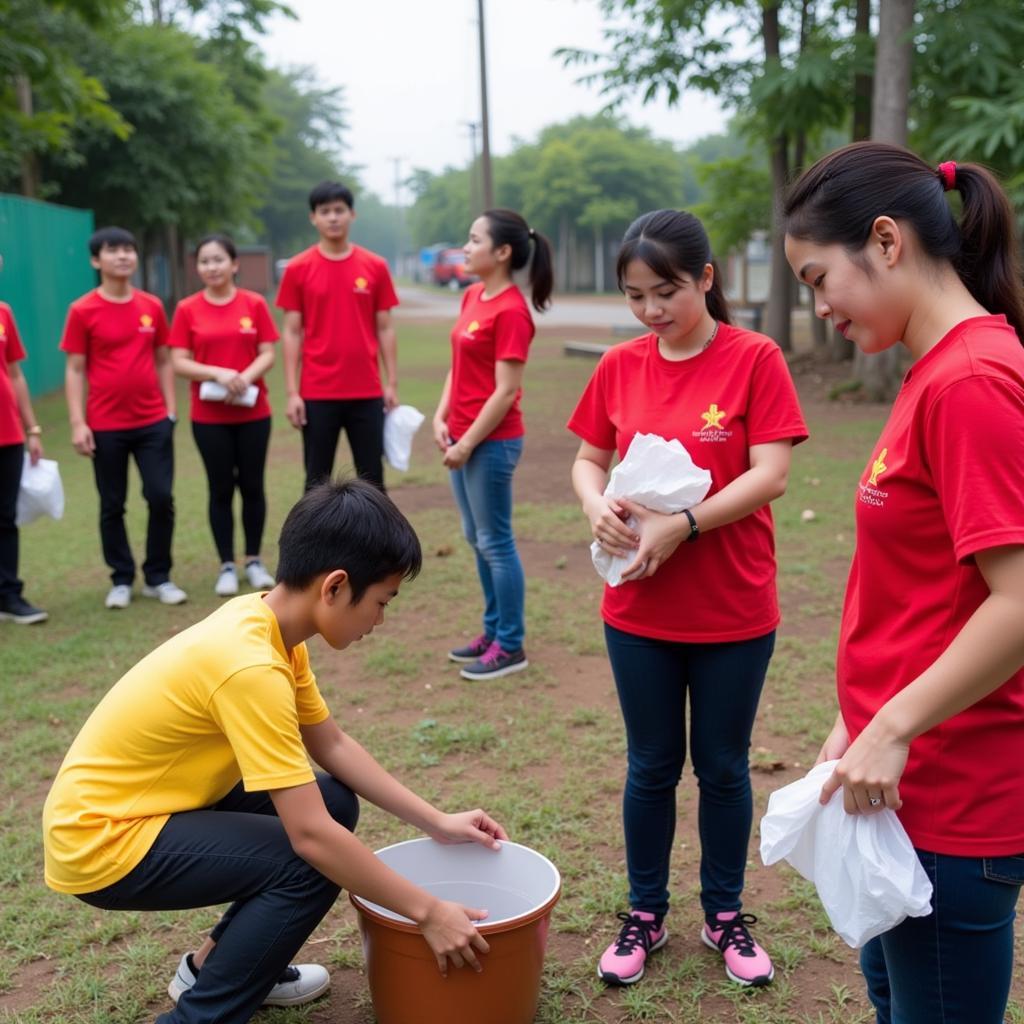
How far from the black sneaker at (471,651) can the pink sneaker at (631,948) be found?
230cm

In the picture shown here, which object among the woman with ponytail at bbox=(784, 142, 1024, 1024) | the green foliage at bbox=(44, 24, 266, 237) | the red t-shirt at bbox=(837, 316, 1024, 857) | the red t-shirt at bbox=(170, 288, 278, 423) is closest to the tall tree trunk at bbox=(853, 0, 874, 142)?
the red t-shirt at bbox=(170, 288, 278, 423)

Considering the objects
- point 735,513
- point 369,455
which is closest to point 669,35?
point 369,455

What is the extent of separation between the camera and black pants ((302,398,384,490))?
6062 mm

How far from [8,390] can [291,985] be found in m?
3.95

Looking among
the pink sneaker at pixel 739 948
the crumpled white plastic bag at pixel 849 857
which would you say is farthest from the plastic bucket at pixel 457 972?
the crumpled white plastic bag at pixel 849 857

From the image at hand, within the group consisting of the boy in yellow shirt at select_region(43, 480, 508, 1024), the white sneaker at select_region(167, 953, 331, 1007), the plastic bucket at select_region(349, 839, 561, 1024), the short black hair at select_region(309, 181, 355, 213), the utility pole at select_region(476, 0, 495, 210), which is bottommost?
the white sneaker at select_region(167, 953, 331, 1007)

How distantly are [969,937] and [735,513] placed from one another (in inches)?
46.0

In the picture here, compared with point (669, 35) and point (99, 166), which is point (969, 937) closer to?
point (669, 35)

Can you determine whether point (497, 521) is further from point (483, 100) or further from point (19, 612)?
point (483, 100)

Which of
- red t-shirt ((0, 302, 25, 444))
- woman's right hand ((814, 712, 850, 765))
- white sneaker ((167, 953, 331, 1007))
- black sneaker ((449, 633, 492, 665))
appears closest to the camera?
woman's right hand ((814, 712, 850, 765))

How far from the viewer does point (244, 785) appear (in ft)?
7.60

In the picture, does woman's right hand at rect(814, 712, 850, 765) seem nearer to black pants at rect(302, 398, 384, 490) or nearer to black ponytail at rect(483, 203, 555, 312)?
black ponytail at rect(483, 203, 555, 312)

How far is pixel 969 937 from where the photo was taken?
1633 mm

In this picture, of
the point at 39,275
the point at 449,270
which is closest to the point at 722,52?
the point at 39,275
